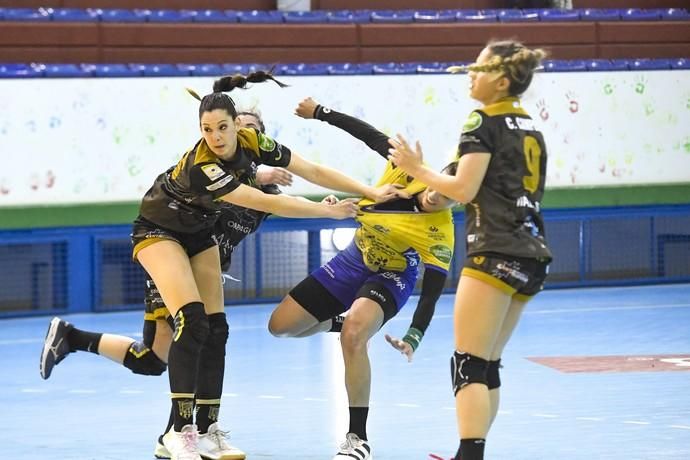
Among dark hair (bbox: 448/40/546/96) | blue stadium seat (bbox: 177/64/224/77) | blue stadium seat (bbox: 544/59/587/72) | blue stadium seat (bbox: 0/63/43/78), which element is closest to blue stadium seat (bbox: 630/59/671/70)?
blue stadium seat (bbox: 544/59/587/72)

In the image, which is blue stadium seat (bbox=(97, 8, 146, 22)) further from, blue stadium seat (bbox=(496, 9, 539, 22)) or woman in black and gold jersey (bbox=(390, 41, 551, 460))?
woman in black and gold jersey (bbox=(390, 41, 551, 460))

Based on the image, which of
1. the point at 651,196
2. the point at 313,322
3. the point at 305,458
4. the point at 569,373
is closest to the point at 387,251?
the point at 313,322

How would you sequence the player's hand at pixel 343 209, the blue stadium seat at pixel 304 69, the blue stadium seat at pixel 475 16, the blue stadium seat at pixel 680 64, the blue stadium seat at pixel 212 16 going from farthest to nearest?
the blue stadium seat at pixel 475 16 < the blue stadium seat at pixel 680 64 < the blue stadium seat at pixel 212 16 < the blue stadium seat at pixel 304 69 < the player's hand at pixel 343 209

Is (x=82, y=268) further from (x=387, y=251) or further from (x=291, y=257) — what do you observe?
(x=387, y=251)

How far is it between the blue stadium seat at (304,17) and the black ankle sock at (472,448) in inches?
338

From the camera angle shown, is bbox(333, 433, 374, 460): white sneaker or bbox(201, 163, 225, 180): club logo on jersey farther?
bbox(333, 433, 374, 460): white sneaker

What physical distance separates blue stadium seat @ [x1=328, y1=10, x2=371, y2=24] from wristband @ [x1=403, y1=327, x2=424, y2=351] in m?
7.60

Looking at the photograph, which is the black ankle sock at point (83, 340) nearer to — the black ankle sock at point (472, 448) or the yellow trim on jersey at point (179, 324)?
the yellow trim on jersey at point (179, 324)

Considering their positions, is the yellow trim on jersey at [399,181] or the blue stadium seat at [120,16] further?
the blue stadium seat at [120,16]

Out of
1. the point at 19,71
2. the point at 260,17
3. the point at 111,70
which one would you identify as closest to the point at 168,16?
the point at 260,17

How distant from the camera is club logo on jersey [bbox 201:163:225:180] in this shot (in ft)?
19.6

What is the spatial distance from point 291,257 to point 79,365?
337 centimetres

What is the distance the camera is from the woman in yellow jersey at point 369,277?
6379 mm

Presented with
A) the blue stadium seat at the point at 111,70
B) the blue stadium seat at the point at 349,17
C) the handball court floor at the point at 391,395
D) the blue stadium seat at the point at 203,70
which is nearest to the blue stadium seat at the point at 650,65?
the blue stadium seat at the point at 349,17
